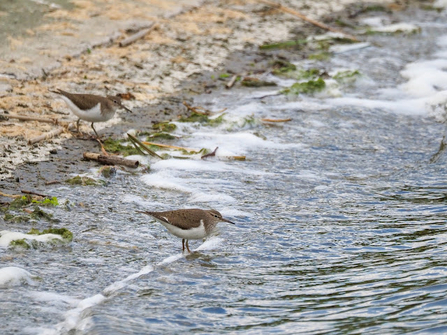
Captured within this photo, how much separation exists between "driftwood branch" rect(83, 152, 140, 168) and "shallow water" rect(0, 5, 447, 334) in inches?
5.1

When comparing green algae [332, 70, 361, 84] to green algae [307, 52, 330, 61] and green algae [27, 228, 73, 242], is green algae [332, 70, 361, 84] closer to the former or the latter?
green algae [307, 52, 330, 61]

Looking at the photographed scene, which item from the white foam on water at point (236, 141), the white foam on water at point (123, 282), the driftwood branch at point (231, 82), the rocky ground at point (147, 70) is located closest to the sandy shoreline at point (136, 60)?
the rocky ground at point (147, 70)

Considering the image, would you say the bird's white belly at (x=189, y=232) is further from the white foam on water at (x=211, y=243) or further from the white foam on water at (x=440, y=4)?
the white foam on water at (x=440, y=4)

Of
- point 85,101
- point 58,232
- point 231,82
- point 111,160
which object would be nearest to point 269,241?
point 58,232

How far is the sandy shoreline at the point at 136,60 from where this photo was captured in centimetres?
895

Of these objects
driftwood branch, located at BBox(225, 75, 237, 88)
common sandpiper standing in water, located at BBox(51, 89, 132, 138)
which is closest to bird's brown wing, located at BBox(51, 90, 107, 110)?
common sandpiper standing in water, located at BBox(51, 89, 132, 138)

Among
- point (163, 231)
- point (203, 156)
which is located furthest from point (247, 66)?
point (163, 231)

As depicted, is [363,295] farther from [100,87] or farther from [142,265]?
[100,87]

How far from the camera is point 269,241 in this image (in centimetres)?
680

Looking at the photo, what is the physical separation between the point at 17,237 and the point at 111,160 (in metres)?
2.20

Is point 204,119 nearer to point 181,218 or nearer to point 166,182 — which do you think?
point 166,182

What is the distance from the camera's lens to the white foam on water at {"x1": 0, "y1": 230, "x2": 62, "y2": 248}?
6.11m

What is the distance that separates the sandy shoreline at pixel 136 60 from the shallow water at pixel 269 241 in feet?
3.00

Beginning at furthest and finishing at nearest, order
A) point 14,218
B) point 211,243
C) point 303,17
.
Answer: point 303,17 < point 211,243 < point 14,218
